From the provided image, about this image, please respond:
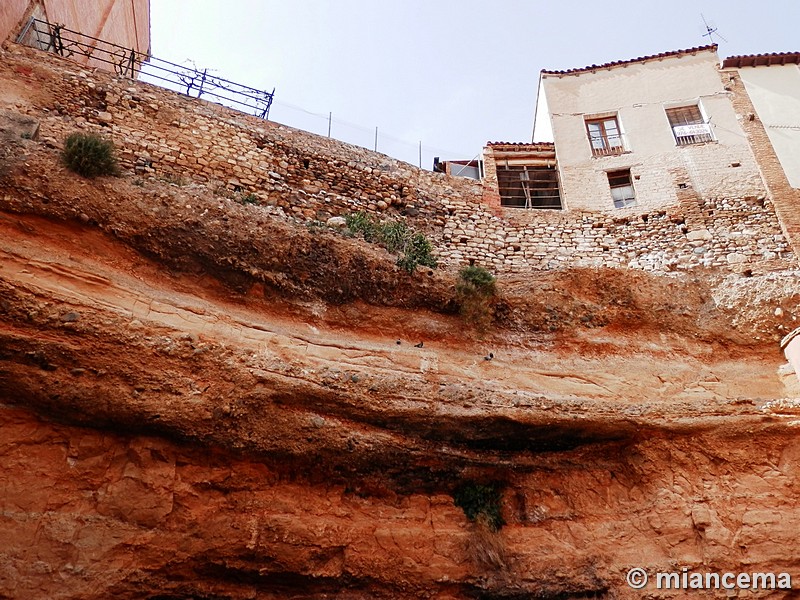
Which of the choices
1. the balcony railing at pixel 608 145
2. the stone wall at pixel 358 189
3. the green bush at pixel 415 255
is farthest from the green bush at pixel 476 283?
the balcony railing at pixel 608 145

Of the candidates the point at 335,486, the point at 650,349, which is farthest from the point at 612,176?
the point at 335,486

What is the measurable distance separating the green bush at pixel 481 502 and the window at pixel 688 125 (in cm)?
1065

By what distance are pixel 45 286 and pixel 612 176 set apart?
1196 centimetres

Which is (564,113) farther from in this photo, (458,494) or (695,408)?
(458,494)

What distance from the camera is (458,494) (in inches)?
275

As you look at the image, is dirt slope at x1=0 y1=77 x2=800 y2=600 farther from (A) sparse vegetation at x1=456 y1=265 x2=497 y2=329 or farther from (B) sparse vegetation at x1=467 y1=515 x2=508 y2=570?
(A) sparse vegetation at x1=456 y1=265 x2=497 y2=329

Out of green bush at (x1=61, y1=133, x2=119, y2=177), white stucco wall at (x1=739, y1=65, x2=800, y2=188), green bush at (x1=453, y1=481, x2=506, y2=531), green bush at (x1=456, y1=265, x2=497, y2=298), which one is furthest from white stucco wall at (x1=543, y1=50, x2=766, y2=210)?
green bush at (x1=61, y1=133, x2=119, y2=177)

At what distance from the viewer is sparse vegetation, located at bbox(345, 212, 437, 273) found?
28.0 feet

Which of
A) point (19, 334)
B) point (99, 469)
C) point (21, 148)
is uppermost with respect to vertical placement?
point (21, 148)

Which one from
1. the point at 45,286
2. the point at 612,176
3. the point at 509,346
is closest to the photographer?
the point at 45,286

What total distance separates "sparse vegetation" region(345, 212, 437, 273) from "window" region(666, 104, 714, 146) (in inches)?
308

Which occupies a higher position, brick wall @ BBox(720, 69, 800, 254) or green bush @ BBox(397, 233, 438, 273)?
brick wall @ BBox(720, 69, 800, 254)

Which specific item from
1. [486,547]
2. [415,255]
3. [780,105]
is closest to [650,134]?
[780,105]

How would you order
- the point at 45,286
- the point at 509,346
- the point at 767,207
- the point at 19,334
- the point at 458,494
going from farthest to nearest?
the point at 767,207, the point at 509,346, the point at 458,494, the point at 45,286, the point at 19,334
